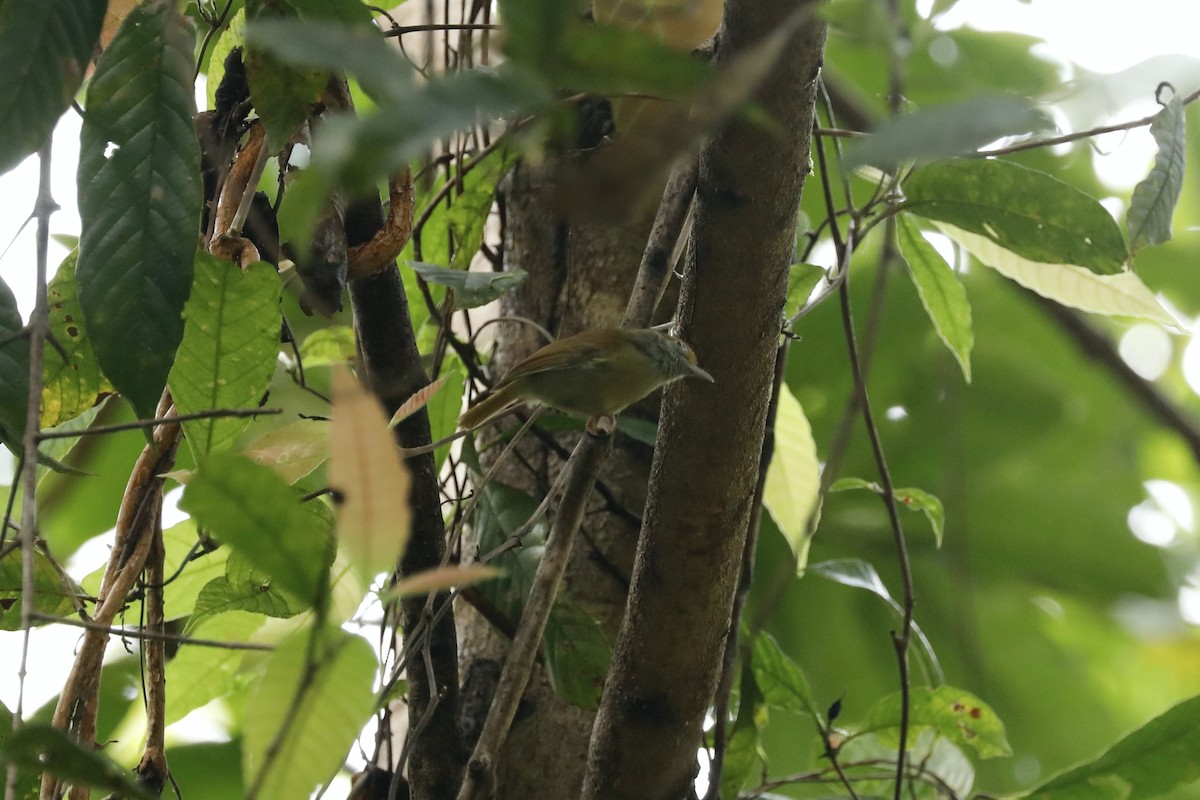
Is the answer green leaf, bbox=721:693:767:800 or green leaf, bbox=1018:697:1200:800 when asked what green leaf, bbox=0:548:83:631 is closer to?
green leaf, bbox=721:693:767:800

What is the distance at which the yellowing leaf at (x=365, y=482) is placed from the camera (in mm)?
427

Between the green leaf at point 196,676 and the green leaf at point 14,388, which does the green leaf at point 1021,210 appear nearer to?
the green leaf at point 14,388

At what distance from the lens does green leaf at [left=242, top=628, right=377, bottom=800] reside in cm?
47

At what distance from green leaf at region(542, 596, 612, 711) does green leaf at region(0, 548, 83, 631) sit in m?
0.48

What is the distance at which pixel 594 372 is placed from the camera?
1.04 metres

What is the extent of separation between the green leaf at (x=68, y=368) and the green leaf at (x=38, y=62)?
255 mm

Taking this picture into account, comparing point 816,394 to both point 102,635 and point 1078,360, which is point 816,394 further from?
point 102,635

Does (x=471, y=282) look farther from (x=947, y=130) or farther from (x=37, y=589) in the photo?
(x=947, y=130)

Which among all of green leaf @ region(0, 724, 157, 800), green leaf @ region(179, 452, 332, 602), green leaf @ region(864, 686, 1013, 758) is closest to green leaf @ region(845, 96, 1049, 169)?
green leaf @ region(179, 452, 332, 602)

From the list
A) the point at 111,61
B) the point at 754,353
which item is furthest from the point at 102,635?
the point at 754,353

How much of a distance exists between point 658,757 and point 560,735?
0.33 meters

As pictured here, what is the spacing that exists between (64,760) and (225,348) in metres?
0.48

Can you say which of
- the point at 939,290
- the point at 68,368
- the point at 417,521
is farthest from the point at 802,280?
the point at 68,368

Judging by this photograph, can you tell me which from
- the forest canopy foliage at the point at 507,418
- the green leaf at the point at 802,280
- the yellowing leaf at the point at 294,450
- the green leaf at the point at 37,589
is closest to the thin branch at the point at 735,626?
the forest canopy foliage at the point at 507,418
